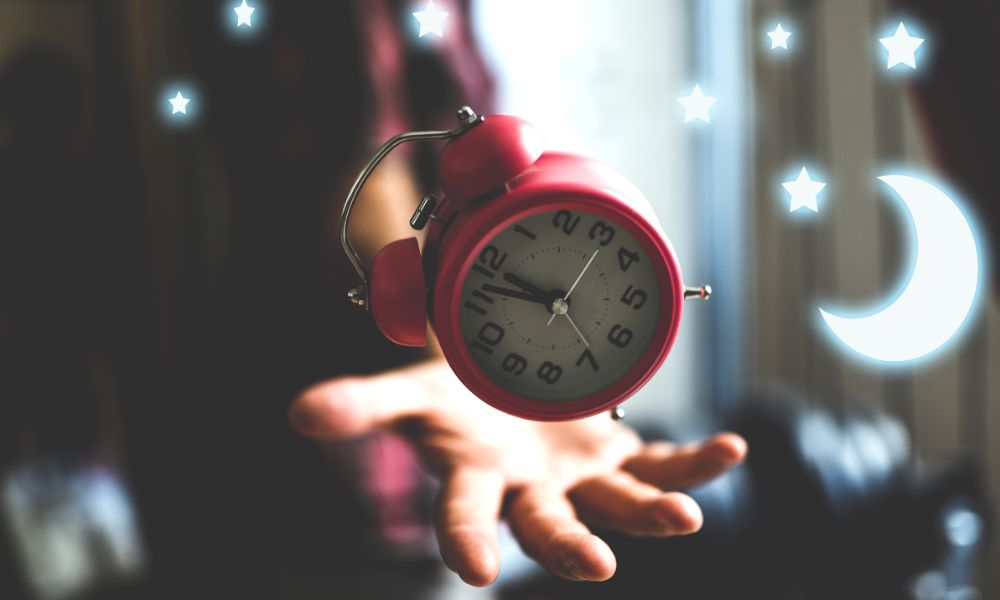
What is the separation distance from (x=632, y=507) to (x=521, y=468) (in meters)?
0.16

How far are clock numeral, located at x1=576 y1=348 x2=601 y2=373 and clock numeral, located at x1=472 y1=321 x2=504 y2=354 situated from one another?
5 centimetres

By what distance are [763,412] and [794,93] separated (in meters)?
0.95

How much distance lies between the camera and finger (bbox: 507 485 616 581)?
46 centimetres

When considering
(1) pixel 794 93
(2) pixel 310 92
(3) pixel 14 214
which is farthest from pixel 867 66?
(3) pixel 14 214

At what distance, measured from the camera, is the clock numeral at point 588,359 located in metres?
0.47

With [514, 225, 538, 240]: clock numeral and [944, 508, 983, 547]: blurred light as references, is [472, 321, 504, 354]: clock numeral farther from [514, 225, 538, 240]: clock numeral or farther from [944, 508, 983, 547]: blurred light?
[944, 508, 983, 547]: blurred light

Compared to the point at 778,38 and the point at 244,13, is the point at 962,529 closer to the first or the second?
the point at 778,38

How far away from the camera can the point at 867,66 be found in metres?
2.06

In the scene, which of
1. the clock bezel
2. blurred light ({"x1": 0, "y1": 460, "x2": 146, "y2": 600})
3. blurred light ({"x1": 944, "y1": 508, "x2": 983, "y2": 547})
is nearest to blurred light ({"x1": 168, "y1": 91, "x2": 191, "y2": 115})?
the clock bezel

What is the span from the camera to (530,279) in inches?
18.1

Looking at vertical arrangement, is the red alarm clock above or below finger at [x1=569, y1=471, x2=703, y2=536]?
above

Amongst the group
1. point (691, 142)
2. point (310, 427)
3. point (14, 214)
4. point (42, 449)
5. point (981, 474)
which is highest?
point (691, 142)

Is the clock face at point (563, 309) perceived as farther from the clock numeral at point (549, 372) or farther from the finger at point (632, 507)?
the finger at point (632, 507)

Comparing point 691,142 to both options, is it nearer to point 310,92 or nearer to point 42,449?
point 310,92
